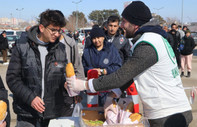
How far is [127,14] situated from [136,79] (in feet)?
1.83

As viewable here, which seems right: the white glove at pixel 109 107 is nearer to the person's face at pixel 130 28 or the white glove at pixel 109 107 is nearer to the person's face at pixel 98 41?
the person's face at pixel 130 28

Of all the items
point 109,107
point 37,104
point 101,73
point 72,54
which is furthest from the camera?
point 101,73

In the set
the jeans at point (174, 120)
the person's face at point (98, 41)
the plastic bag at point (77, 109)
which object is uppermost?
the person's face at point (98, 41)

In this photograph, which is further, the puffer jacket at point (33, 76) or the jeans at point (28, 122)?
the jeans at point (28, 122)

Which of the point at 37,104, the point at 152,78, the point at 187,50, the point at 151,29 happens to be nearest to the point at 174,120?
the point at 152,78

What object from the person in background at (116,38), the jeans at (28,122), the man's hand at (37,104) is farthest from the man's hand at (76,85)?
the person in background at (116,38)

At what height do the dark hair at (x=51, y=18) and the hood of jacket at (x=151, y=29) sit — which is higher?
the dark hair at (x=51, y=18)

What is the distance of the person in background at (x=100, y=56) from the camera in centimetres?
360

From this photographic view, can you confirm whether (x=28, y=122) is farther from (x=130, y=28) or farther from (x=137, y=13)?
(x=137, y=13)

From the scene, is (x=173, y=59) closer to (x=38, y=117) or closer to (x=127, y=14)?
(x=127, y=14)

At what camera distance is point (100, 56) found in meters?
3.63

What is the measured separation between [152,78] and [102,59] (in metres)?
1.97

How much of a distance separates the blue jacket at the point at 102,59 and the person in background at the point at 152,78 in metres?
1.78

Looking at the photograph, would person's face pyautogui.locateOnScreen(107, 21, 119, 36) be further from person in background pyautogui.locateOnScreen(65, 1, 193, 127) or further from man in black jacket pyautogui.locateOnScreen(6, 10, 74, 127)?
person in background pyautogui.locateOnScreen(65, 1, 193, 127)
